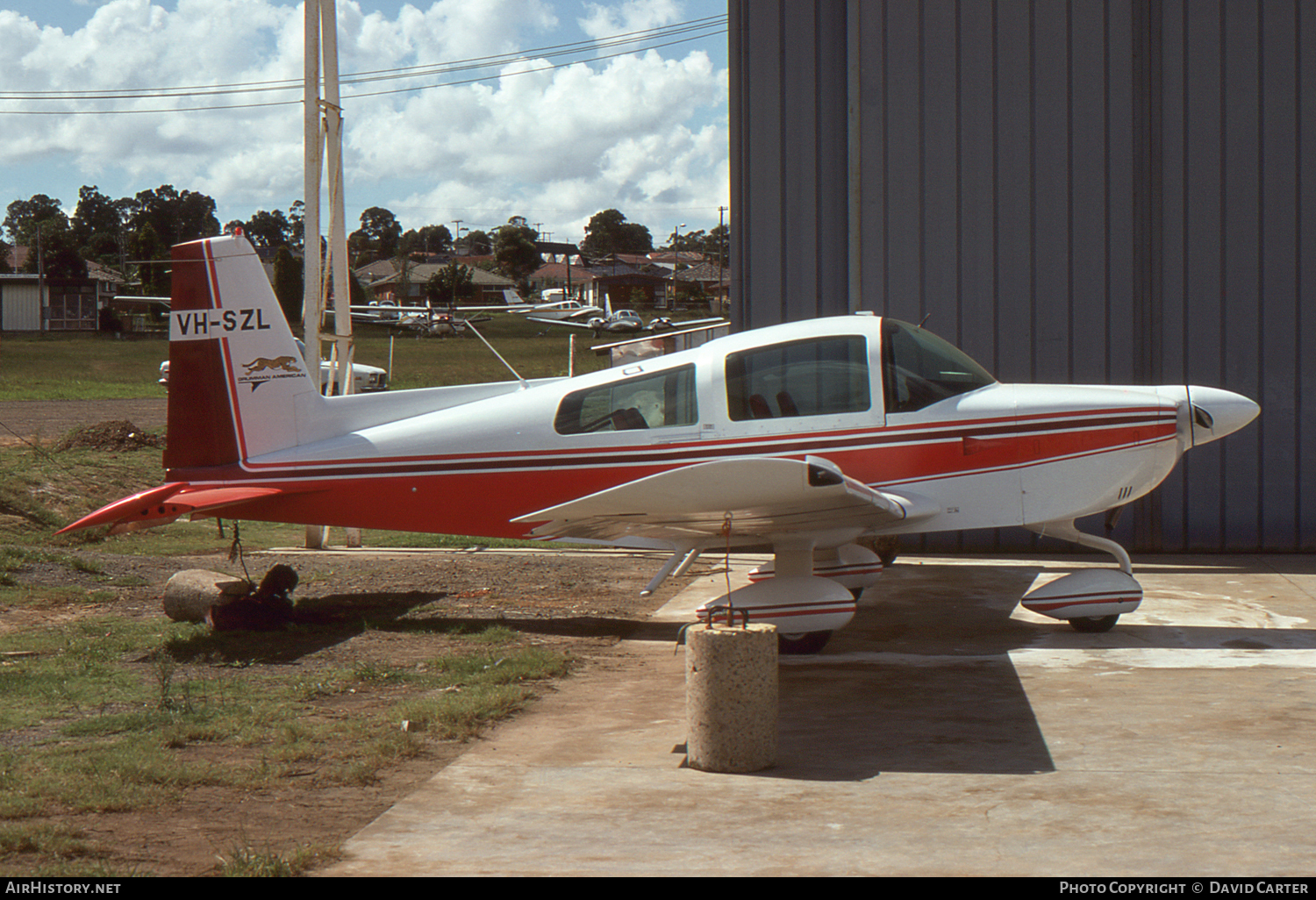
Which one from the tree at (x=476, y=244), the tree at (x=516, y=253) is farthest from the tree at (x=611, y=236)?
the tree at (x=516, y=253)

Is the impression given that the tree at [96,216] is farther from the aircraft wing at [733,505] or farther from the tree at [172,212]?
the aircraft wing at [733,505]

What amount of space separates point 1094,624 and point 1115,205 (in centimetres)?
548

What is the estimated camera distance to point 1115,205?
38.0 feet

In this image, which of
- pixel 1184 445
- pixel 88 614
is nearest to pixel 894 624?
pixel 1184 445

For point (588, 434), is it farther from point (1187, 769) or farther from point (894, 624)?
point (1187, 769)

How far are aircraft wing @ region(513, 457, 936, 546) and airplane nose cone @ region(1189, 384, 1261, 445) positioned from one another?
75.9 inches

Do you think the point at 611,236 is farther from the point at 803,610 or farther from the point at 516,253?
the point at 803,610

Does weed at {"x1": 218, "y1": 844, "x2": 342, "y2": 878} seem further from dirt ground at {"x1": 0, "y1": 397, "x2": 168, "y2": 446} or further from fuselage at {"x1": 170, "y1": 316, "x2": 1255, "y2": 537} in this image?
dirt ground at {"x1": 0, "y1": 397, "x2": 168, "y2": 446}

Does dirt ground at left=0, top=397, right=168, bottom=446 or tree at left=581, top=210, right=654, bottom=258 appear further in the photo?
tree at left=581, top=210, right=654, bottom=258

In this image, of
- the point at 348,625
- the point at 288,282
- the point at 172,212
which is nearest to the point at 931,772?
the point at 348,625

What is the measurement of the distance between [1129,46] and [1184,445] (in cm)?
565

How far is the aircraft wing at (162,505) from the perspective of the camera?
755 centimetres

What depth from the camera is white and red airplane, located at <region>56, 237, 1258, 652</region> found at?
7699 millimetres
